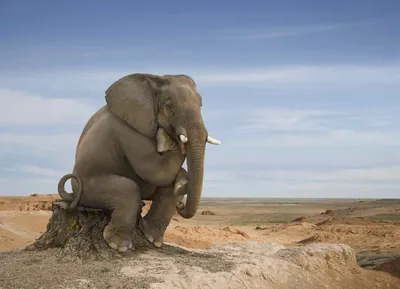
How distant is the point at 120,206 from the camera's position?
7996mm

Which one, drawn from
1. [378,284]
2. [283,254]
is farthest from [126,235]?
[378,284]

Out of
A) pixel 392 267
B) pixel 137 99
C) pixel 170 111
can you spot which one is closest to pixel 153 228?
pixel 170 111

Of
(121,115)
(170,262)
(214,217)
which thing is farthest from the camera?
(214,217)

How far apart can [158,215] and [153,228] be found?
0.68 ft

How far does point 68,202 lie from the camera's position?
8523 mm

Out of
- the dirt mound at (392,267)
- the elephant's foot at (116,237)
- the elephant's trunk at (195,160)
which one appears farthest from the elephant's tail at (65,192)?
the dirt mound at (392,267)

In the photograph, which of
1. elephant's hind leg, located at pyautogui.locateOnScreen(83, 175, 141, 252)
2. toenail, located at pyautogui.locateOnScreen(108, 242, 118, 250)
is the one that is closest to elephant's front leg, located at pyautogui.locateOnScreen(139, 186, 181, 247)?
elephant's hind leg, located at pyautogui.locateOnScreen(83, 175, 141, 252)

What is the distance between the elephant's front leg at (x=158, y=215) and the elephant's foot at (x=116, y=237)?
21.6 inches

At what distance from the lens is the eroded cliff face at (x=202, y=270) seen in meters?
6.89

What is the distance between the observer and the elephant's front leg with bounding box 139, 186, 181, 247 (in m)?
8.56

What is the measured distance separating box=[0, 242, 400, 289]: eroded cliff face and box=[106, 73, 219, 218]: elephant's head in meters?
0.88

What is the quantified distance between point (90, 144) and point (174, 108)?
134 cm

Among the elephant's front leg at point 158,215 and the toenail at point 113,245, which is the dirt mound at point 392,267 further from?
the toenail at point 113,245

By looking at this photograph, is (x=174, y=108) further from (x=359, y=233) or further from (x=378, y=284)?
(x=359, y=233)
